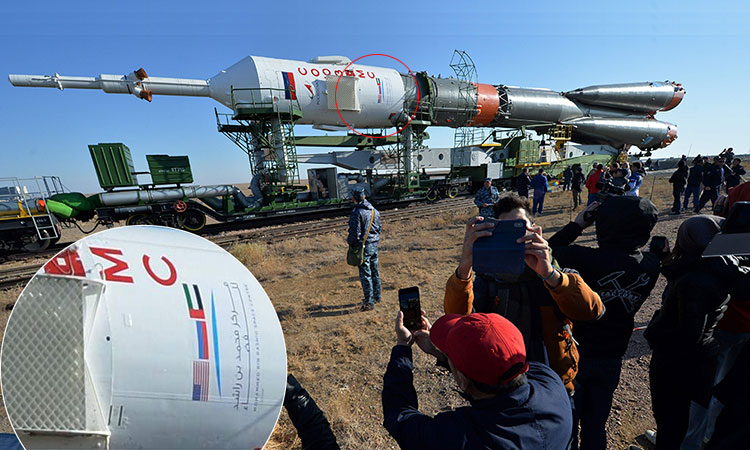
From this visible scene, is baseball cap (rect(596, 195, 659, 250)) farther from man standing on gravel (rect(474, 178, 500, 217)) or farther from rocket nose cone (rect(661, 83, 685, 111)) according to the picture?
rocket nose cone (rect(661, 83, 685, 111))

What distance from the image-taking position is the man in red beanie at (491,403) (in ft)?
3.43

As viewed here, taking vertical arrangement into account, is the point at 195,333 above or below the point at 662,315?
above

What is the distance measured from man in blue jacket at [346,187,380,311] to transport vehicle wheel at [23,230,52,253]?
9.84 m

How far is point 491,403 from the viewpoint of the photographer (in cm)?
108

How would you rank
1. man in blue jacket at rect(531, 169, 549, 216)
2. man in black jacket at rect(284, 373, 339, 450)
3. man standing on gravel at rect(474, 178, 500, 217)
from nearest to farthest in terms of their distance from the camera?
1. man in black jacket at rect(284, 373, 339, 450)
2. man standing on gravel at rect(474, 178, 500, 217)
3. man in blue jacket at rect(531, 169, 549, 216)

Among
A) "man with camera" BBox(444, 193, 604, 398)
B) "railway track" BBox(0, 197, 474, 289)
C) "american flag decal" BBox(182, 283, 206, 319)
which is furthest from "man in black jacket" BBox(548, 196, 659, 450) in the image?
"railway track" BBox(0, 197, 474, 289)

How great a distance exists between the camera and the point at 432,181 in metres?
16.3

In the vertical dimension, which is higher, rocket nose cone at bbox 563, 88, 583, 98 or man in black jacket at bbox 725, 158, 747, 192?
rocket nose cone at bbox 563, 88, 583, 98

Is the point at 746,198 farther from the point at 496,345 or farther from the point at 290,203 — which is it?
the point at 290,203

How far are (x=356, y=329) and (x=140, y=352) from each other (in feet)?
12.1

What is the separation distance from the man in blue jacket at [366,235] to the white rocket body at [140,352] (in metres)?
3.37

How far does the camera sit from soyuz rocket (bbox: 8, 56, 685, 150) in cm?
1068

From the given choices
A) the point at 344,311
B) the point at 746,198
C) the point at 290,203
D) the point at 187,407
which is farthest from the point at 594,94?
the point at 187,407

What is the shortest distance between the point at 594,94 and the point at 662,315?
21.5 m
